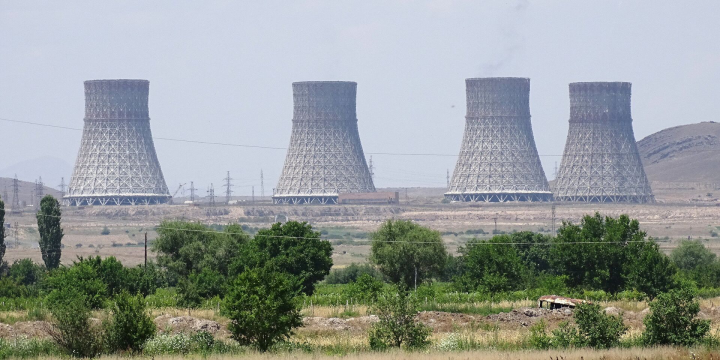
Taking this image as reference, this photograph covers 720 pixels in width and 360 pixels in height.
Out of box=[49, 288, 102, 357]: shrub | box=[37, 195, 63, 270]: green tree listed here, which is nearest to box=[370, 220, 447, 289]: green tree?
box=[37, 195, 63, 270]: green tree

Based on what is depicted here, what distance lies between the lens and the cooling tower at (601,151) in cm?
11369

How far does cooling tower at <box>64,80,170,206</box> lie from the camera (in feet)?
372

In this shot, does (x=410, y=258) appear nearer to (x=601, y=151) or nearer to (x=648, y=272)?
(x=648, y=272)

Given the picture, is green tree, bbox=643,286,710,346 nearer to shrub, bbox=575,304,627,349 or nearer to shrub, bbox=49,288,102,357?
shrub, bbox=575,304,627,349

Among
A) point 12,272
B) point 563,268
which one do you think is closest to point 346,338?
point 563,268

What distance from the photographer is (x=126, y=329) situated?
109 ft

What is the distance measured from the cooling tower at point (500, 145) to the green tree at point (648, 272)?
60.7 meters

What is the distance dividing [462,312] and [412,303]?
29.2 feet

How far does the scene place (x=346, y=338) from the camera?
37062mm

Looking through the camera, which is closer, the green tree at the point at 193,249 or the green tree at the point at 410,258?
the green tree at the point at 193,249

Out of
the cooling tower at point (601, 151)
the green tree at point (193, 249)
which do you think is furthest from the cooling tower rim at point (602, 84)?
the green tree at point (193, 249)

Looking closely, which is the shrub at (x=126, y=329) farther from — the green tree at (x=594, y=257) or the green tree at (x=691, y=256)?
the green tree at (x=691, y=256)

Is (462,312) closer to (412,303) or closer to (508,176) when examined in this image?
(412,303)

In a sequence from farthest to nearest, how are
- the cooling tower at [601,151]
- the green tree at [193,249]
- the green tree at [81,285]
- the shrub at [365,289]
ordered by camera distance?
the cooling tower at [601,151], the green tree at [193,249], the shrub at [365,289], the green tree at [81,285]
